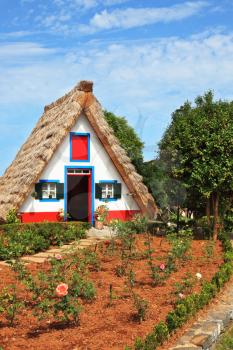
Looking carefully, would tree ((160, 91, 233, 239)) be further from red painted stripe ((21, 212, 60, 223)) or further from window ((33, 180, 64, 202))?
red painted stripe ((21, 212, 60, 223))

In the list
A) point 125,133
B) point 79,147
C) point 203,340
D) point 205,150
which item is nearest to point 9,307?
point 203,340

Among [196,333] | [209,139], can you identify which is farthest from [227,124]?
[196,333]

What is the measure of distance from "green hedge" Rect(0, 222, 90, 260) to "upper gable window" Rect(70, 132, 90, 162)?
332cm

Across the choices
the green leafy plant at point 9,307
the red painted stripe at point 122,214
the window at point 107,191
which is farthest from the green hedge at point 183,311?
the window at point 107,191

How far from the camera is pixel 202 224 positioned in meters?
22.5

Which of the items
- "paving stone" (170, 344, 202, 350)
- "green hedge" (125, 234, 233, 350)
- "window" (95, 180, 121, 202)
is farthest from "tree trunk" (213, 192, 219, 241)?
"paving stone" (170, 344, 202, 350)

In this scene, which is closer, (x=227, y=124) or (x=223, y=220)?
(x=227, y=124)

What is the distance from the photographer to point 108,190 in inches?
888

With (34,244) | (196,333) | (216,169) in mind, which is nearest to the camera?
(196,333)

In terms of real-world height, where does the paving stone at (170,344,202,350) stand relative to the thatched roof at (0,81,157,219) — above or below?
below

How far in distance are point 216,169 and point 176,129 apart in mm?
2772

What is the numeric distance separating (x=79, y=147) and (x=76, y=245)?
7714mm

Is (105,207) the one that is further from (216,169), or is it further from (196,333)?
(196,333)

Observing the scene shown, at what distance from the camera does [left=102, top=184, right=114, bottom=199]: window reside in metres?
22.4
